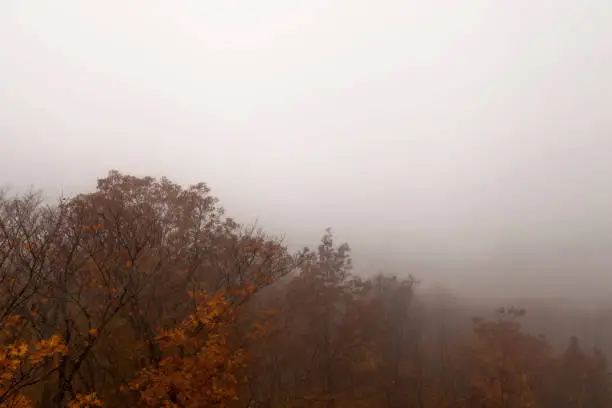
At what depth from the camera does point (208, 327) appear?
1435 centimetres

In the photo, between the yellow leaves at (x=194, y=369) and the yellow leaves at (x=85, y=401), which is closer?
the yellow leaves at (x=85, y=401)

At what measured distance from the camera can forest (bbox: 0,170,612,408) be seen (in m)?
14.1

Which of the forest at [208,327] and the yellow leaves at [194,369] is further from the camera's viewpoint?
the forest at [208,327]

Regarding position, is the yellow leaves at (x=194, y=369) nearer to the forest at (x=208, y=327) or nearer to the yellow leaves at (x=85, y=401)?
the forest at (x=208, y=327)

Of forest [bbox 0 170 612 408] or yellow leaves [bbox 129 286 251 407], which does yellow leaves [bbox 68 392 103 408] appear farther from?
yellow leaves [bbox 129 286 251 407]

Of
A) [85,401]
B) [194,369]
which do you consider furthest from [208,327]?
[85,401]

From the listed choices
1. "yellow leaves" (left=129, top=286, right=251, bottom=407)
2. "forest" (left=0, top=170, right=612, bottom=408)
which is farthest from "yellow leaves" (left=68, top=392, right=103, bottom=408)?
"yellow leaves" (left=129, top=286, right=251, bottom=407)

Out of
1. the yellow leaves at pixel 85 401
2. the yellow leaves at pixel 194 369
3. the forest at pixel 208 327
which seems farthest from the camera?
the forest at pixel 208 327

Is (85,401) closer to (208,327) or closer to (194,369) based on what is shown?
(194,369)

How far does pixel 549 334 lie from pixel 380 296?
86.9 metres

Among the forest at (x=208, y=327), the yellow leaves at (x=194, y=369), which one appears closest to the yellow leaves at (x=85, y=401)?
the forest at (x=208, y=327)

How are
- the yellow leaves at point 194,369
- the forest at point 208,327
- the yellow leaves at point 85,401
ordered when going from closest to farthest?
the yellow leaves at point 85,401 < the yellow leaves at point 194,369 < the forest at point 208,327

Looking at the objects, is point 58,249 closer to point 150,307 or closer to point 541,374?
point 150,307

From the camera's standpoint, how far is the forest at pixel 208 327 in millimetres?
14086
